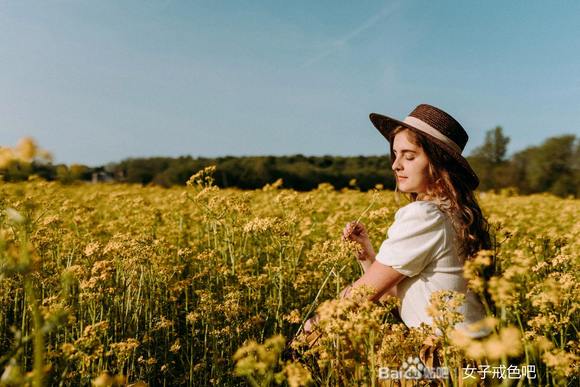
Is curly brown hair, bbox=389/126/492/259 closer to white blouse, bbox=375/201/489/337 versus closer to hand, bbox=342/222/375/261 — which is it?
white blouse, bbox=375/201/489/337

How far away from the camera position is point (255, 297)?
3621 mm

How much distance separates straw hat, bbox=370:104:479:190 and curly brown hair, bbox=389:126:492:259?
0.16ft

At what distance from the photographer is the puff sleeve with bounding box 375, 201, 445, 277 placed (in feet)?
8.43

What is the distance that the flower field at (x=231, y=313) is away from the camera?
1869 millimetres

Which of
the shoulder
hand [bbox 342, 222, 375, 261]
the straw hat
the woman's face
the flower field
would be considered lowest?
the flower field

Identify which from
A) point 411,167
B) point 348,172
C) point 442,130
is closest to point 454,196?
point 411,167

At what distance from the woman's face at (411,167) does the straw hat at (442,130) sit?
0.40ft

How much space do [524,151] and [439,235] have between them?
4930 centimetres

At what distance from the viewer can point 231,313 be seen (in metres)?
3.02

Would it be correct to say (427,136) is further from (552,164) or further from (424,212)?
(552,164)

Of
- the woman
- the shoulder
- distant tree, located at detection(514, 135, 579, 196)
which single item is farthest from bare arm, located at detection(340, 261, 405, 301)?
distant tree, located at detection(514, 135, 579, 196)

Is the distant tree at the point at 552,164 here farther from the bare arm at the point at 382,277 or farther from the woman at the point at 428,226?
the bare arm at the point at 382,277

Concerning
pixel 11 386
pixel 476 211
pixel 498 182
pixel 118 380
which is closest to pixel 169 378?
pixel 11 386

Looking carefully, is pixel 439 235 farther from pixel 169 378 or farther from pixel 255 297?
pixel 169 378
